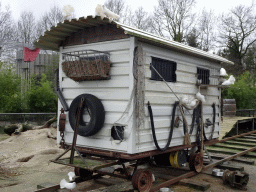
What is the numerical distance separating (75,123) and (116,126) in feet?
2.78

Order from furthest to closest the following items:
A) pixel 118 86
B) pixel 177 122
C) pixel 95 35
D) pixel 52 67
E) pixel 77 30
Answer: pixel 52 67, pixel 177 122, pixel 77 30, pixel 95 35, pixel 118 86

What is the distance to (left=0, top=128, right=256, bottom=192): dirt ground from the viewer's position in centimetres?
616

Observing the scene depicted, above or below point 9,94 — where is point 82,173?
below

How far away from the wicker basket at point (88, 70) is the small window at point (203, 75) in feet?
9.40

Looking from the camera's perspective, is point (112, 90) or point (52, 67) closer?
point (112, 90)

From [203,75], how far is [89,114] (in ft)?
11.0

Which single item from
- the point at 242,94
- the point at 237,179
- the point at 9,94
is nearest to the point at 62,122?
the point at 237,179

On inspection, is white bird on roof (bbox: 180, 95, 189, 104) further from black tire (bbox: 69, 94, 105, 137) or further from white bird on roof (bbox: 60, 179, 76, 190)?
white bird on roof (bbox: 60, 179, 76, 190)

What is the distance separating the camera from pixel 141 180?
5.20 metres

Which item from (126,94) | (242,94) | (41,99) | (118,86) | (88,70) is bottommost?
(41,99)

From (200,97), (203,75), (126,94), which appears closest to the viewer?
(126,94)

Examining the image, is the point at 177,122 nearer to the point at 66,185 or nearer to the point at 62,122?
the point at 62,122

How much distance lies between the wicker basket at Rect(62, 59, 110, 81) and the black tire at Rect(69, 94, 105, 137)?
39 centimetres

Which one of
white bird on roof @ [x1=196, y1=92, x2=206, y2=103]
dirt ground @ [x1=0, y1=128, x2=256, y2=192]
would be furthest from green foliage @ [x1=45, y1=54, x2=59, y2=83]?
white bird on roof @ [x1=196, y1=92, x2=206, y2=103]
